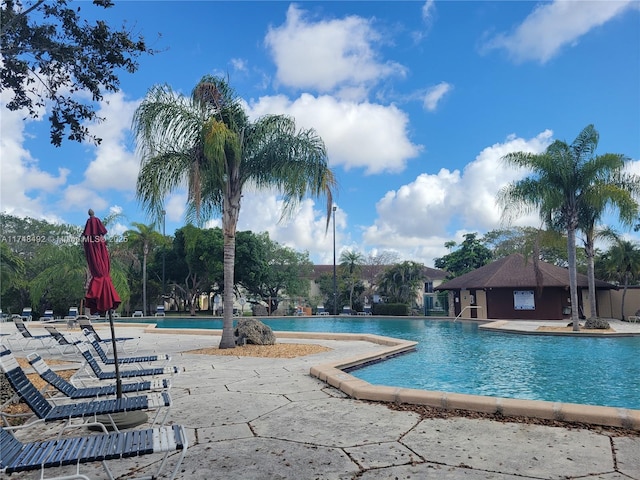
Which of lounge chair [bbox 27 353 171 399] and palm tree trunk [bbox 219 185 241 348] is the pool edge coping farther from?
palm tree trunk [bbox 219 185 241 348]

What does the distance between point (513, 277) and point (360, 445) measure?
93.4 ft

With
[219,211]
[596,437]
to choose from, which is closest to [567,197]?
[219,211]

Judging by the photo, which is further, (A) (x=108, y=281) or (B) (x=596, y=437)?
(A) (x=108, y=281)

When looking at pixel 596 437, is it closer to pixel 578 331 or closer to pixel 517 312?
pixel 578 331

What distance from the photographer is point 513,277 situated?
2997 cm

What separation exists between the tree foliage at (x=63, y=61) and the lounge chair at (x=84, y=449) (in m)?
6.50

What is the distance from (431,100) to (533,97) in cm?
325

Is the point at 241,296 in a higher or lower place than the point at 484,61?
lower

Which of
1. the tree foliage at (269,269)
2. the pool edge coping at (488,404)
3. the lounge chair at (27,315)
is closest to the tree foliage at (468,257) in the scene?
the tree foliage at (269,269)

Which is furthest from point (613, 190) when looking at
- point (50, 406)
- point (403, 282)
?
point (403, 282)

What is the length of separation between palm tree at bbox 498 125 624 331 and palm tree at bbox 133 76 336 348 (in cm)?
1155

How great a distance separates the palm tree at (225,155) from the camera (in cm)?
1110

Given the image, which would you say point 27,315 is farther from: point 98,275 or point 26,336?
→ point 98,275

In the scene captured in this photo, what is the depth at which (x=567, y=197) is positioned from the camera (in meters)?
19.3
